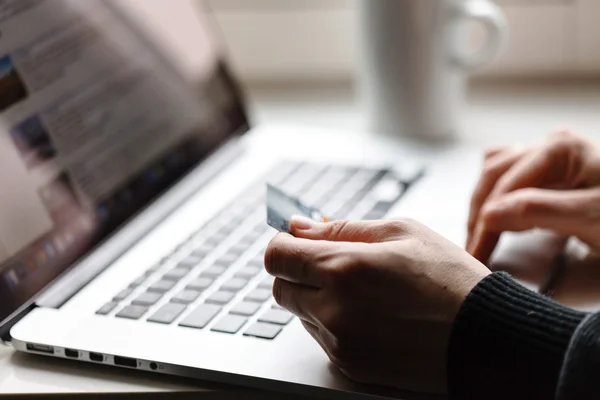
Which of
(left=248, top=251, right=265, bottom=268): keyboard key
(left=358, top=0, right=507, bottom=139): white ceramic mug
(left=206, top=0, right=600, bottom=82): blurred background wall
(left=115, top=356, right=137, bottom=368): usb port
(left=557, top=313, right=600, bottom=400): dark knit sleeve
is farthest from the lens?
(left=206, top=0, right=600, bottom=82): blurred background wall

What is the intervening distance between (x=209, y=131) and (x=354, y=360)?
430 millimetres

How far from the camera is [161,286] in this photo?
65 cm

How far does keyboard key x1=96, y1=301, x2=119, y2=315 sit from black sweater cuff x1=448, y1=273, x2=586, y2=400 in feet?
0.87

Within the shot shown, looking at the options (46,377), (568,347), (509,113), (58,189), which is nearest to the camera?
(568,347)

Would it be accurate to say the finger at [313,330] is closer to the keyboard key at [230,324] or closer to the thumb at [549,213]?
the keyboard key at [230,324]

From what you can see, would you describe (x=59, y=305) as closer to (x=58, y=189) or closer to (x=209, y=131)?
(x=58, y=189)

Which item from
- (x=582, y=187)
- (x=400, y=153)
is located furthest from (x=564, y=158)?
(x=400, y=153)

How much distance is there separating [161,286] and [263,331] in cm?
11

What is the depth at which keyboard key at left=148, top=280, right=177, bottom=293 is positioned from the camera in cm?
65

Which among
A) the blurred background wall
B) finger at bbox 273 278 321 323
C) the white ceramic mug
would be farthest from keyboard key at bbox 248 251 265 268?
the blurred background wall

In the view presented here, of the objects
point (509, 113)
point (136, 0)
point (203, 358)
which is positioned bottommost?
point (509, 113)

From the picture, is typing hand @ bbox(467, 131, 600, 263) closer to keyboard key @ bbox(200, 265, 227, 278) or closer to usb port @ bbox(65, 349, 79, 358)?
keyboard key @ bbox(200, 265, 227, 278)

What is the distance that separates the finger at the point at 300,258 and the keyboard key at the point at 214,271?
12 centimetres

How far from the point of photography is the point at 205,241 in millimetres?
728
